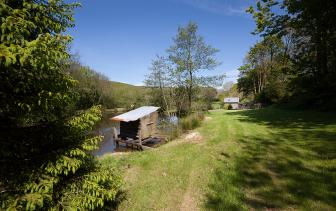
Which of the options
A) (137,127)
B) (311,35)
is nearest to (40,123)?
(137,127)

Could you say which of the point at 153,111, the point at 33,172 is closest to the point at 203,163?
the point at 33,172

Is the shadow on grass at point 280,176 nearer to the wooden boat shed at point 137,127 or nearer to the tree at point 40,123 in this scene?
the tree at point 40,123

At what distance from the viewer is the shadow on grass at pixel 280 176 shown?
4746mm

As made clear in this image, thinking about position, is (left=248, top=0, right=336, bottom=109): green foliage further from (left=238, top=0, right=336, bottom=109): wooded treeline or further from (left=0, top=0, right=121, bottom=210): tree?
(left=0, top=0, right=121, bottom=210): tree

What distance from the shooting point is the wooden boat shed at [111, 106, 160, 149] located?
18359 mm

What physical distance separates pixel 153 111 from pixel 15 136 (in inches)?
633

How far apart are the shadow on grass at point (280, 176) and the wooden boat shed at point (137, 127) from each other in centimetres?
1113

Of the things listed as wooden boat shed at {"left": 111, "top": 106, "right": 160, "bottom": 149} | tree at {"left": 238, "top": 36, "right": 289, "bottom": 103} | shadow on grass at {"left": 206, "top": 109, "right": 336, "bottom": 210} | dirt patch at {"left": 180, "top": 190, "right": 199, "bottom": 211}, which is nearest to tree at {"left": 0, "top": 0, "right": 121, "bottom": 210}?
dirt patch at {"left": 180, "top": 190, "right": 199, "bottom": 211}

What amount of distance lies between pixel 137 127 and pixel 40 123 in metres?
14.9

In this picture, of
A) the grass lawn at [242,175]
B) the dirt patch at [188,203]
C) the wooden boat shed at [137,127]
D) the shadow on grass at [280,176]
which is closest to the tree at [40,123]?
the dirt patch at [188,203]

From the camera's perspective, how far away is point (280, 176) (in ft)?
19.1

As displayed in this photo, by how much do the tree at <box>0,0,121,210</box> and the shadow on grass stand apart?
3.09 metres

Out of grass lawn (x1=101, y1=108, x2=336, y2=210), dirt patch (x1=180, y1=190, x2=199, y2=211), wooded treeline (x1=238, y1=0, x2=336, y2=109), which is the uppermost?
wooded treeline (x1=238, y1=0, x2=336, y2=109)

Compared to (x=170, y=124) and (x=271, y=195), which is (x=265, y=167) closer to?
(x=271, y=195)
